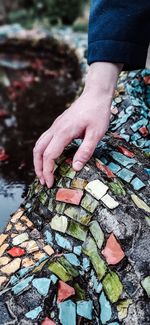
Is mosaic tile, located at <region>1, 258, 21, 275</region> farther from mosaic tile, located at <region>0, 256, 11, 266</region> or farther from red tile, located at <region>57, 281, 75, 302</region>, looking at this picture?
red tile, located at <region>57, 281, 75, 302</region>

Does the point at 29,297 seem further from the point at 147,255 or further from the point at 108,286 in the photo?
the point at 147,255

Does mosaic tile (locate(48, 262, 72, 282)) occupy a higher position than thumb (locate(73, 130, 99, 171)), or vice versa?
thumb (locate(73, 130, 99, 171))

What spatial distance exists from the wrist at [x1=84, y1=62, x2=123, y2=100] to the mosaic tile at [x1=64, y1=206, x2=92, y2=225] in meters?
0.45

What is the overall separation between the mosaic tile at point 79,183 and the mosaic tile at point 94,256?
21 centimetres

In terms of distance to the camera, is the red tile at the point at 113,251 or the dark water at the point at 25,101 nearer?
the red tile at the point at 113,251

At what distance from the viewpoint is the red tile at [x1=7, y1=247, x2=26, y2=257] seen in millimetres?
1900

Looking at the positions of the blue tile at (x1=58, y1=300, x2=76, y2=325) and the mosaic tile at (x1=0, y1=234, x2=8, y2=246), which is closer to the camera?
the blue tile at (x1=58, y1=300, x2=76, y2=325)

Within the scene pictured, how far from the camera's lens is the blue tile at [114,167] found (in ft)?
6.31

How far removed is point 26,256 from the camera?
188cm

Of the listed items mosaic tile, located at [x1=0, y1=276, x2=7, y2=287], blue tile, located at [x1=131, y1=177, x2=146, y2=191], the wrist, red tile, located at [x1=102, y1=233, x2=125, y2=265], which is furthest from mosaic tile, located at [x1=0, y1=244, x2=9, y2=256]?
the wrist

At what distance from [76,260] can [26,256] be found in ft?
0.74

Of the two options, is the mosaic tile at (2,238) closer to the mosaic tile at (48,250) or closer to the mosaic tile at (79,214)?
the mosaic tile at (48,250)

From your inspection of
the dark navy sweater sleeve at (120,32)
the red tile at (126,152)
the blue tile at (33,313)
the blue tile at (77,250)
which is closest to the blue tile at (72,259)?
the blue tile at (77,250)

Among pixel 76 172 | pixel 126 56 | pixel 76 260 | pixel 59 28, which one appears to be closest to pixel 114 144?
pixel 76 172
